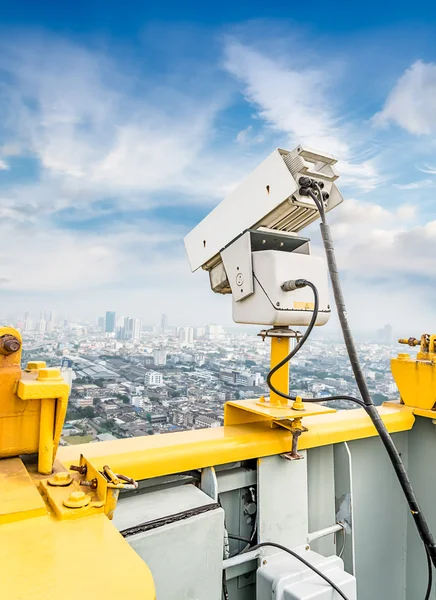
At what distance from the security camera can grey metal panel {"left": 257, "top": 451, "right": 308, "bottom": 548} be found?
1.94 feet

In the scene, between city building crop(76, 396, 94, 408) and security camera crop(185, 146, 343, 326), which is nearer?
security camera crop(185, 146, 343, 326)

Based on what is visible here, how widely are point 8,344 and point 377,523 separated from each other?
196 centimetres

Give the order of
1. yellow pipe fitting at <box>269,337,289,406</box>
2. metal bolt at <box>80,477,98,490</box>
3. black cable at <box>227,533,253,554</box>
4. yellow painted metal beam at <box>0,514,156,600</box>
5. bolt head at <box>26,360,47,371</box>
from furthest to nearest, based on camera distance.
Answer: yellow pipe fitting at <box>269,337,289,406</box> < black cable at <box>227,533,253,554</box> < bolt head at <box>26,360,47,371</box> < metal bolt at <box>80,477,98,490</box> < yellow painted metal beam at <box>0,514,156,600</box>

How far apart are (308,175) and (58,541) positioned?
1309 millimetres

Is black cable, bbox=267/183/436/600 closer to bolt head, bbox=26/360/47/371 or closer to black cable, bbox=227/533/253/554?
black cable, bbox=227/533/253/554

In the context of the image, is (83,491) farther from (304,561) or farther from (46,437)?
(304,561)

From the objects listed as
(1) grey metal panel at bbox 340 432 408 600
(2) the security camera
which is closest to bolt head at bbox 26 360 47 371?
(2) the security camera

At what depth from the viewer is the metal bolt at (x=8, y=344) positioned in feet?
3.22

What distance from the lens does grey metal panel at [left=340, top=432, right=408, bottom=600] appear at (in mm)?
1981

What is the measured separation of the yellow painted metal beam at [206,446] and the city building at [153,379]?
46 cm

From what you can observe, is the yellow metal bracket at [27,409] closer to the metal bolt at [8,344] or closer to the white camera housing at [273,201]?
the metal bolt at [8,344]

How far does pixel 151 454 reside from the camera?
1.36m

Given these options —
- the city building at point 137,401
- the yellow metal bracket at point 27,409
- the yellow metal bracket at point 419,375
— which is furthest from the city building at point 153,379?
the yellow metal bracket at point 419,375

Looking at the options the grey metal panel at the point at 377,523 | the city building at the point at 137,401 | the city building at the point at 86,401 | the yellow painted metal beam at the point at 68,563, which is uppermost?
the city building at the point at 86,401
